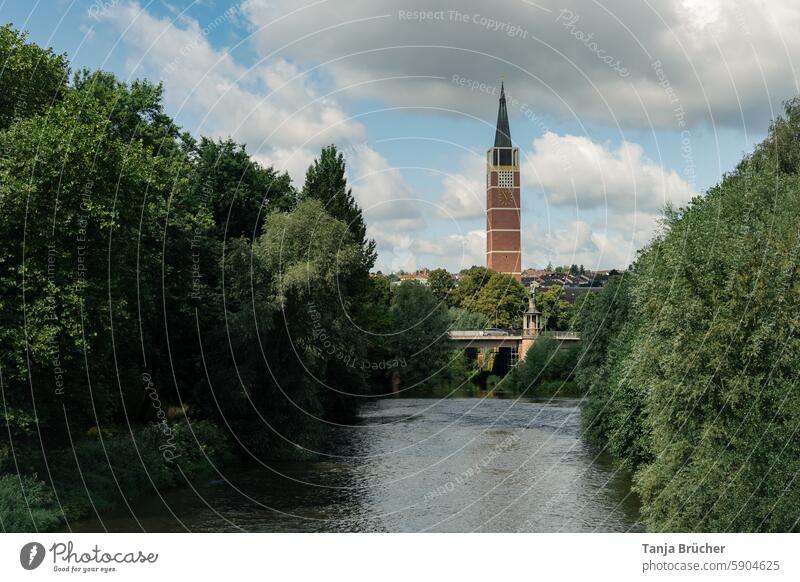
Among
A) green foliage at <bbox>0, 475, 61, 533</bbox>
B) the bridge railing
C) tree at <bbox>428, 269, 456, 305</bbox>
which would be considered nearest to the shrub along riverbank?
green foliage at <bbox>0, 475, 61, 533</bbox>

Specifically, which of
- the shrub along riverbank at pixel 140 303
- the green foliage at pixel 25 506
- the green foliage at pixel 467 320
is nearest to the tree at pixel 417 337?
the green foliage at pixel 467 320

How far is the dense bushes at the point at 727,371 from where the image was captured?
67.6 ft

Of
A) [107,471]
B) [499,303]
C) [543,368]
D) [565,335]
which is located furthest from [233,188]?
[499,303]

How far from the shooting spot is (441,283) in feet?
409

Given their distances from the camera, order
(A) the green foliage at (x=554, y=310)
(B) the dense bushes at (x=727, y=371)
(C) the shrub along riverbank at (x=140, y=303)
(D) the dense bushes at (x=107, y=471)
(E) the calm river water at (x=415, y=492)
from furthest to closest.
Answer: (A) the green foliage at (x=554, y=310)
(E) the calm river water at (x=415, y=492)
(C) the shrub along riverbank at (x=140, y=303)
(D) the dense bushes at (x=107, y=471)
(B) the dense bushes at (x=727, y=371)

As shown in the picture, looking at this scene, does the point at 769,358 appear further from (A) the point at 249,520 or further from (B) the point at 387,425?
(B) the point at 387,425

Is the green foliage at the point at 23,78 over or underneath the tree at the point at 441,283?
over

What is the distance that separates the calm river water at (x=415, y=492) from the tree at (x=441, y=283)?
73.9 meters

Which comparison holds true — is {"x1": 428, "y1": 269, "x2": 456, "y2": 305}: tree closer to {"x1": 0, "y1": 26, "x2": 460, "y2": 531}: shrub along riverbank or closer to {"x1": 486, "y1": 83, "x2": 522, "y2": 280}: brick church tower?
{"x1": 486, "y1": 83, "x2": 522, "y2": 280}: brick church tower

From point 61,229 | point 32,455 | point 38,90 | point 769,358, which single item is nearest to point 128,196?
point 61,229

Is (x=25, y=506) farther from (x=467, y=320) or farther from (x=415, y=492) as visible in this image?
(x=467, y=320)

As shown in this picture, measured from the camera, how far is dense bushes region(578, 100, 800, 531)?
20609 millimetres

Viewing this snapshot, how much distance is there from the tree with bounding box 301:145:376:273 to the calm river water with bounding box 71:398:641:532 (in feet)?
63.9

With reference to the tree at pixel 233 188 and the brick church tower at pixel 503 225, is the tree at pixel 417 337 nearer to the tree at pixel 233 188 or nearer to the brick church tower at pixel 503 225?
the tree at pixel 233 188
